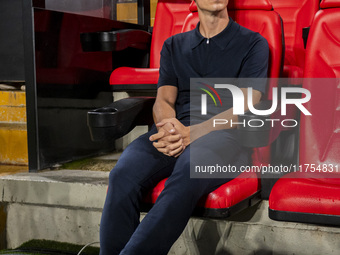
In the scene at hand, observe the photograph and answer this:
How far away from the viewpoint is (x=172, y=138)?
130cm

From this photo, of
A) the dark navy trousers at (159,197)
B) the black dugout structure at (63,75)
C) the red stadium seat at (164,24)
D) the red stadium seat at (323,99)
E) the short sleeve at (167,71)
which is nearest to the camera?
the dark navy trousers at (159,197)

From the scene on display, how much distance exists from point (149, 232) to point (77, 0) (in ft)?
4.91

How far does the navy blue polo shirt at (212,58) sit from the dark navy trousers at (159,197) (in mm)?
198

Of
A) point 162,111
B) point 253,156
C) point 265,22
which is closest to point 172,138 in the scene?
point 162,111

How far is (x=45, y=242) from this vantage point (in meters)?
1.92

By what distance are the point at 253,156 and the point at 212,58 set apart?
308 millimetres

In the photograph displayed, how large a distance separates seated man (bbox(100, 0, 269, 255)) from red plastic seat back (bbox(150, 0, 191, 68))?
79 cm

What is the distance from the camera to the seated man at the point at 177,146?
3.65 ft

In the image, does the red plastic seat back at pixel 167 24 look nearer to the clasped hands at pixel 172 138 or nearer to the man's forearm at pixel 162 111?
the man's forearm at pixel 162 111

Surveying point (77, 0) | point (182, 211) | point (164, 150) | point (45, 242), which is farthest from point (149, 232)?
point (77, 0)

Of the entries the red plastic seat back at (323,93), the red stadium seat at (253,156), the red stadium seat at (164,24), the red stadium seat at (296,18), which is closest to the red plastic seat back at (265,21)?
the red stadium seat at (253,156)

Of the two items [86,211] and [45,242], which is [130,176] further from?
[45,242]

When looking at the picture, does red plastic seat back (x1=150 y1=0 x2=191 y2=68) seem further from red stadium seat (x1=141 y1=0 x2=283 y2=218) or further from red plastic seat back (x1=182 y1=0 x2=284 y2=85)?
red plastic seat back (x1=182 y1=0 x2=284 y2=85)

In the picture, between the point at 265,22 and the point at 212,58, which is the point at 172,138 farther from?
the point at 265,22
